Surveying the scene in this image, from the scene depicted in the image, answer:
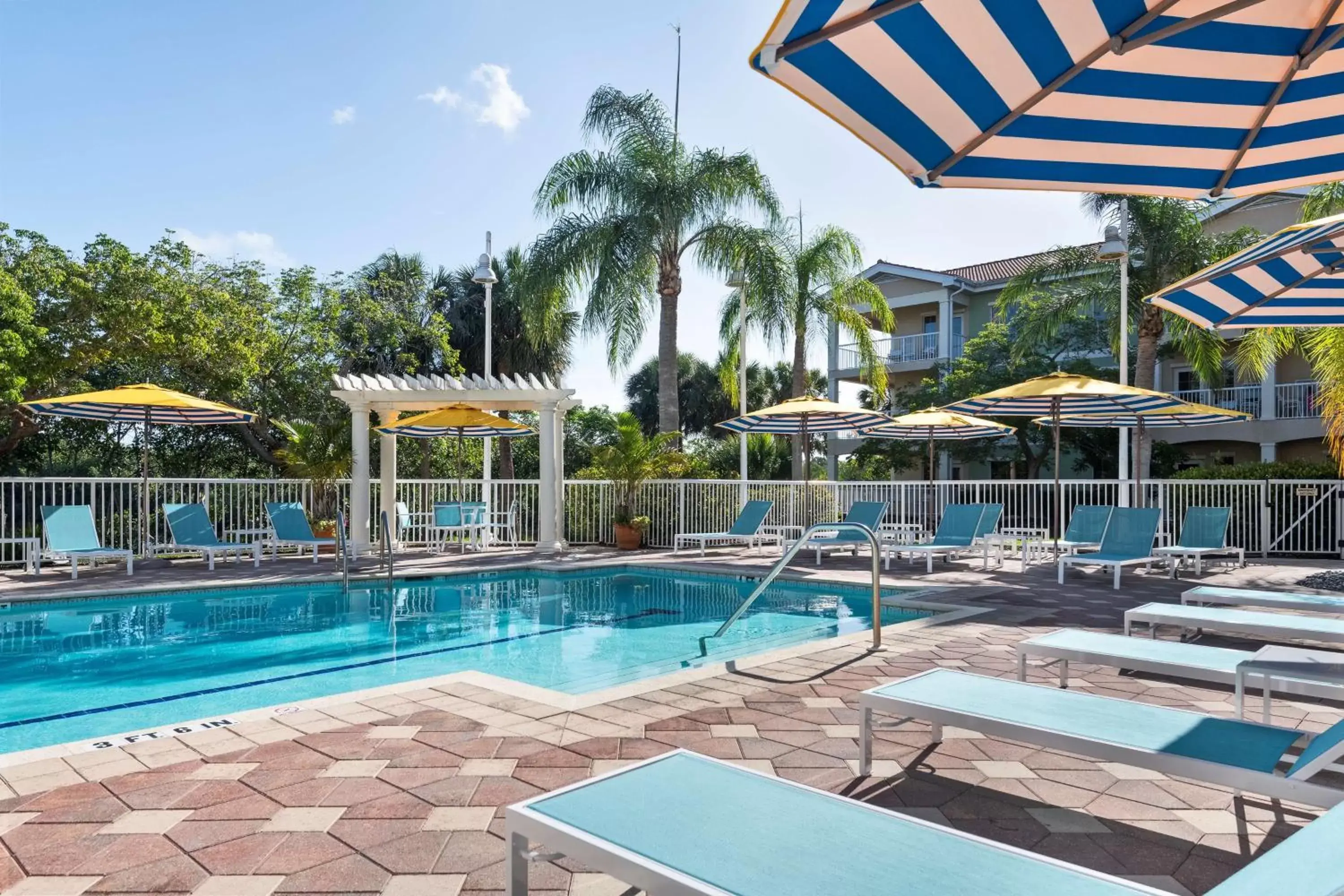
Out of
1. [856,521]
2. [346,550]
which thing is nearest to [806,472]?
[856,521]

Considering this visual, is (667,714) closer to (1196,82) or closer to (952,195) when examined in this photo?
Answer: (1196,82)

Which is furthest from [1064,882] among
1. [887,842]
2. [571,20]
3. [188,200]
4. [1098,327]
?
[1098,327]

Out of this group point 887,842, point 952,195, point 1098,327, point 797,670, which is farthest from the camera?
point 1098,327

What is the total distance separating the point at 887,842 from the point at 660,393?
16607 millimetres

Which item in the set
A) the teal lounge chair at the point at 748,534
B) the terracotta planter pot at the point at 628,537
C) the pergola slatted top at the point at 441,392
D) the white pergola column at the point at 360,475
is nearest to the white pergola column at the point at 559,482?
the pergola slatted top at the point at 441,392

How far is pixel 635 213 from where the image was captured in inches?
684

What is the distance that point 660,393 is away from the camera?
18.6 m

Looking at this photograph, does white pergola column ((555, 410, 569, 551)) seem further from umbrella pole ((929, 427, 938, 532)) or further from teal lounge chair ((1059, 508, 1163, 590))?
teal lounge chair ((1059, 508, 1163, 590))

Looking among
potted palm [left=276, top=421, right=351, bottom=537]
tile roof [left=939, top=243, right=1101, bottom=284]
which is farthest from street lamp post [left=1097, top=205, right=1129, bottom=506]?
potted palm [left=276, top=421, right=351, bottom=537]

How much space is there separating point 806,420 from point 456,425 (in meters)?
5.55

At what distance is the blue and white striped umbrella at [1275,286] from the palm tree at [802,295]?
1182cm

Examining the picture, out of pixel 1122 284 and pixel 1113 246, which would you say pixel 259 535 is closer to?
pixel 1113 246

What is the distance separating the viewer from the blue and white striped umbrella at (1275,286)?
448 cm

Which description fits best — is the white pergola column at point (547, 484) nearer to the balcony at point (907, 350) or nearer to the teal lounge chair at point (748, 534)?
the teal lounge chair at point (748, 534)
